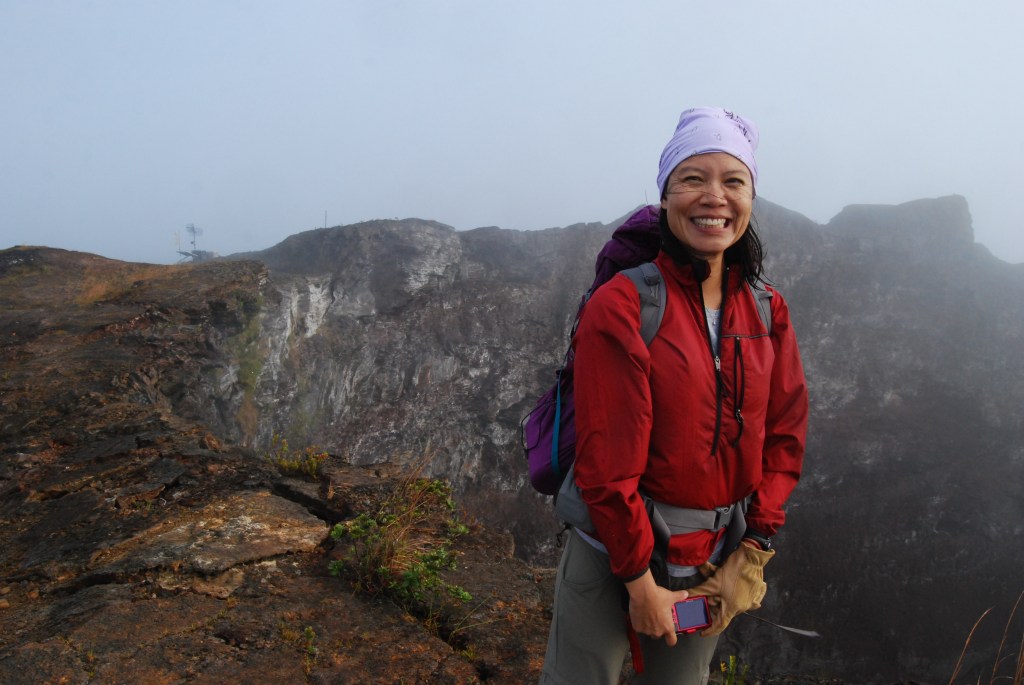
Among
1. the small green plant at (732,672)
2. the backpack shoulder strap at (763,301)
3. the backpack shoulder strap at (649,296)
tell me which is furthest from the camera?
the small green plant at (732,672)

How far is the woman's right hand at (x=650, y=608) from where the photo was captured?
6.53ft

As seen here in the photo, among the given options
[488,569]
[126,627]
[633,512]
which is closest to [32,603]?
[126,627]

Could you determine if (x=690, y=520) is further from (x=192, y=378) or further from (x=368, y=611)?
(x=192, y=378)

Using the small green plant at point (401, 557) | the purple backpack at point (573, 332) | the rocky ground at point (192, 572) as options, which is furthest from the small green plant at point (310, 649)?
the purple backpack at point (573, 332)

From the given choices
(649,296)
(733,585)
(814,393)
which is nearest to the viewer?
(649,296)

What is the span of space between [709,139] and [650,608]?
1537mm

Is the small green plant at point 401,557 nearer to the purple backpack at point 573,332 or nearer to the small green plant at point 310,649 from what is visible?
Answer: the small green plant at point 310,649

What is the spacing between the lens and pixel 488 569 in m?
4.89

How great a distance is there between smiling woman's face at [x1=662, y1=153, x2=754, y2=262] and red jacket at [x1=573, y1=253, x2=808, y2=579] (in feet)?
0.37

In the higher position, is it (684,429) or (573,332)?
(573,332)

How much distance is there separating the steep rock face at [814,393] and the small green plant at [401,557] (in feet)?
49.6

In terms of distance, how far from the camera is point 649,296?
2.11 meters

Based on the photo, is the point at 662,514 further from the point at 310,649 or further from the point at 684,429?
the point at 310,649

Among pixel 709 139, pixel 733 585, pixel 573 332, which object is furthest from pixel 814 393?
pixel 573 332
